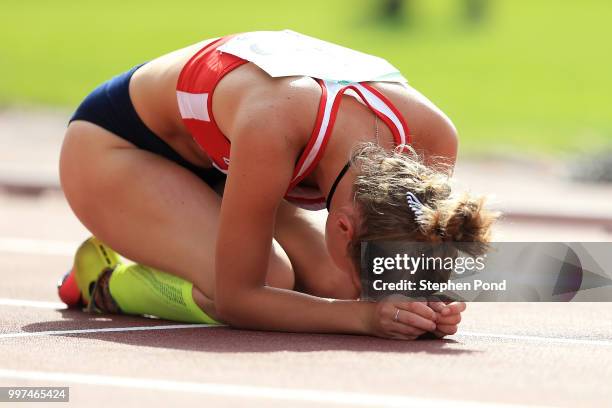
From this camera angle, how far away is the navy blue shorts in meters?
5.57

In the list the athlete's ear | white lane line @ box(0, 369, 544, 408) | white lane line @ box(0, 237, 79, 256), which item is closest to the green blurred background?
white lane line @ box(0, 237, 79, 256)

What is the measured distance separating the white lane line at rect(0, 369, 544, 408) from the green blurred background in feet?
64.8

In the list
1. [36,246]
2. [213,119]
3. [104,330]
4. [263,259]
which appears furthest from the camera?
[36,246]

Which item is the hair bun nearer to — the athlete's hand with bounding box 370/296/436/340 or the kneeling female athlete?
the kneeling female athlete

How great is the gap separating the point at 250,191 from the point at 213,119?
555 millimetres

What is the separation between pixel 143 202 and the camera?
18.1 feet

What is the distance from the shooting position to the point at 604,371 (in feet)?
14.1

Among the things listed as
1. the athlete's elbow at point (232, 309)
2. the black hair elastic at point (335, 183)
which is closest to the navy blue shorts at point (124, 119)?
the athlete's elbow at point (232, 309)

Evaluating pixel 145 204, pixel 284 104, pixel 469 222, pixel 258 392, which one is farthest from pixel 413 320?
pixel 145 204

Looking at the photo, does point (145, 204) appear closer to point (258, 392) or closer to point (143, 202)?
point (143, 202)

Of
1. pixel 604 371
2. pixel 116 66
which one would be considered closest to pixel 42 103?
pixel 116 66

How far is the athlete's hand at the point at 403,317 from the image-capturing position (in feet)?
15.5

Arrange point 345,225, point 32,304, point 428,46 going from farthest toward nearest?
1. point 428,46
2. point 32,304
3. point 345,225

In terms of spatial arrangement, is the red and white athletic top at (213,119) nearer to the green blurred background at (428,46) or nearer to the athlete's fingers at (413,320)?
the athlete's fingers at (413,320)
